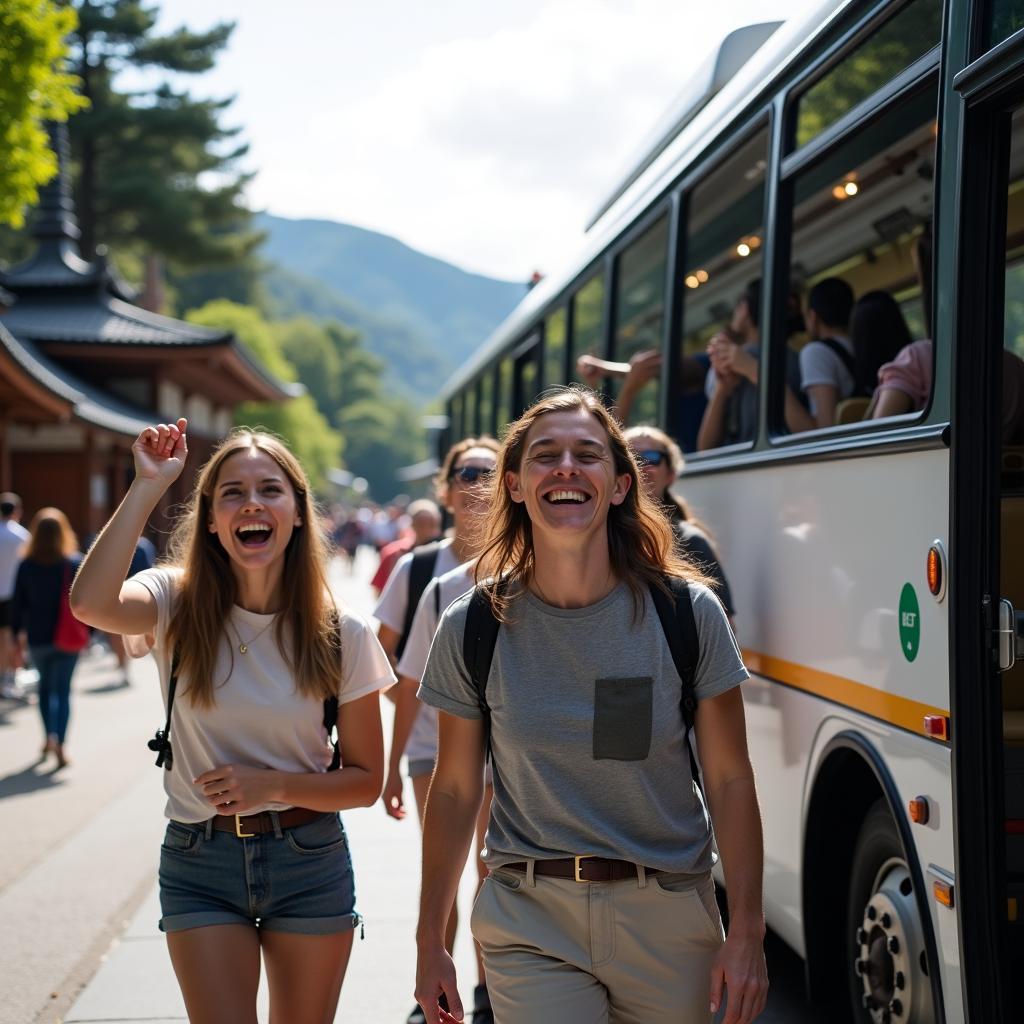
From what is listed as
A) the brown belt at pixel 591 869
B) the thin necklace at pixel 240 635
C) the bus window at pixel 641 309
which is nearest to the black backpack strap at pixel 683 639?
the brown belt at pixel 591 869

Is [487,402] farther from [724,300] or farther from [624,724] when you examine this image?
[624,724]

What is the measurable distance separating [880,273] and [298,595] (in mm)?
3928

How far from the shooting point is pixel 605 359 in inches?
299

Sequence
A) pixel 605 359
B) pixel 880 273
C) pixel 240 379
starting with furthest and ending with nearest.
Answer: pixel 240 379 < pixel 605 359 < pixel 880 273

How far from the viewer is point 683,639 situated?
295 centimetres

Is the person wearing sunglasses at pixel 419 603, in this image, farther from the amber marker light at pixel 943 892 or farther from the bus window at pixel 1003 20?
the bus window at pixel 1003 20

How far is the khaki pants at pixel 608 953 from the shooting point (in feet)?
9.44

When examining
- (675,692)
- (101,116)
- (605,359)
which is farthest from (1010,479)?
(101,116)

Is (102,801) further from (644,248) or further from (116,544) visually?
(116,544)

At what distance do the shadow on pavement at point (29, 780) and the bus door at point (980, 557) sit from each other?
759 centimetres

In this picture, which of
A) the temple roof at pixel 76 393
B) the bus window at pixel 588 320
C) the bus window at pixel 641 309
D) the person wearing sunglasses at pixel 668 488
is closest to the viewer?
the person wearing sunglasses at pixel 668 488

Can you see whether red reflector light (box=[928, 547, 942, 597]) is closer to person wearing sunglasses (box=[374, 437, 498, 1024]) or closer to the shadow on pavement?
person wearing sunglasses (box=[374, 437, 498, 1024])

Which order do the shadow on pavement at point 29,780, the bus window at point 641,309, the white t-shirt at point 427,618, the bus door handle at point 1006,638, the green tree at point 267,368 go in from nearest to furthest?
the bus door handle at point 1006,638 < the white t-shirt at point 427,618 < the bus window at point 641,309 < the shadow on pavement at point 29,780 < the green tree at point 267,368

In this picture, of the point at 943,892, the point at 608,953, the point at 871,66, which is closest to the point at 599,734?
the point at 608,953
